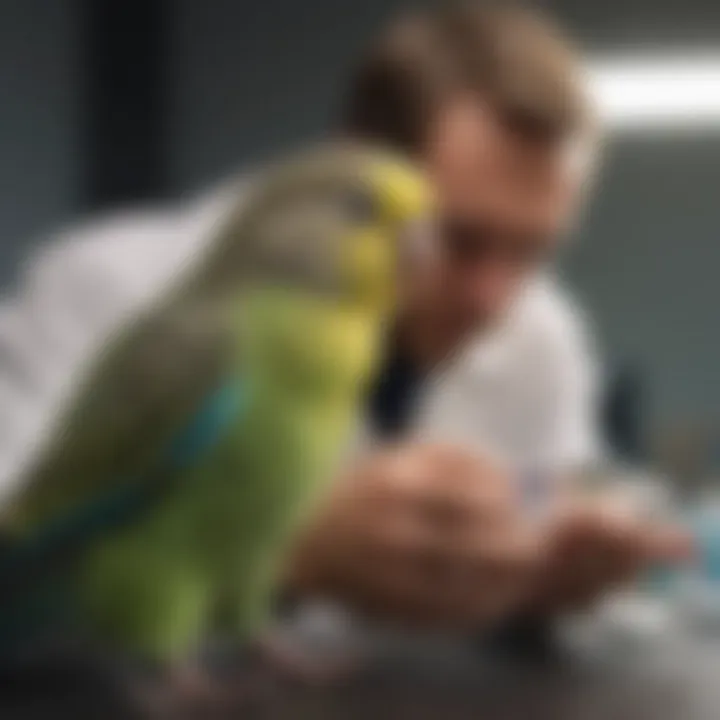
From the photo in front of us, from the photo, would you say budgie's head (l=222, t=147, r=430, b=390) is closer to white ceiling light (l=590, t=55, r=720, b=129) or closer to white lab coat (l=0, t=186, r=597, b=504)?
white lab coat (l=0, t=186, r=597, b=504)

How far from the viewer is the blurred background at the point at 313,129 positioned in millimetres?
1037

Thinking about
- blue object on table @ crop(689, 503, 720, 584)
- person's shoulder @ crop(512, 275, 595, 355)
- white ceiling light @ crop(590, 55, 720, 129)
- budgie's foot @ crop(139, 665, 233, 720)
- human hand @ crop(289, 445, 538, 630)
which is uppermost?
white ceiling light @ crop(590, 55, 720, 129)

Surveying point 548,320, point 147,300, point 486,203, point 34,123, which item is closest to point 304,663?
point 147,300

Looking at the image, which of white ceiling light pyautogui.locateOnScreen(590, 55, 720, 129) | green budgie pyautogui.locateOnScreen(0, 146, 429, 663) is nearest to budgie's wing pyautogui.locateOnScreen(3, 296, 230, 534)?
green budgie pyautogui.locateOnScreen(0, 146, 429, 663)

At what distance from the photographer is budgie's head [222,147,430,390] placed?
1.30 ft

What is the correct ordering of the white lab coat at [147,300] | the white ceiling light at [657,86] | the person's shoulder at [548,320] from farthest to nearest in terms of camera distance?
the white ceiling light at [657,86] < the person's shoulder at [548,320] < the white lab coat at [147,300]

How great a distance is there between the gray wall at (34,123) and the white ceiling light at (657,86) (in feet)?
1.45

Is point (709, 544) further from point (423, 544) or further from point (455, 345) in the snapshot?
point (455, 345)

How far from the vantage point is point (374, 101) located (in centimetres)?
70

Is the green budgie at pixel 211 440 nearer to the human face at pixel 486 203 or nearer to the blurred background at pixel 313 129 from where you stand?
the human face at pixel 486 203

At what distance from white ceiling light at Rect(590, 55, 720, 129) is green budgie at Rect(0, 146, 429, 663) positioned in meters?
0.71

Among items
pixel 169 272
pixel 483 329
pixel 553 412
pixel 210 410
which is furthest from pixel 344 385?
pixel 553 412

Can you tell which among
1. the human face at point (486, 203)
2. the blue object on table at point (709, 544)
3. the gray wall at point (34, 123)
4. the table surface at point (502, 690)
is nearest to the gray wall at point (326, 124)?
the gray wall at point (34, 123)

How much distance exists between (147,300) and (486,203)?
21cm
